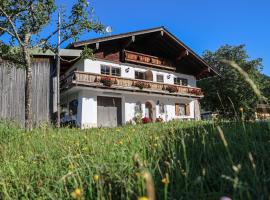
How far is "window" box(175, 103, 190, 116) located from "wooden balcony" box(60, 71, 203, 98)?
155 centimetres

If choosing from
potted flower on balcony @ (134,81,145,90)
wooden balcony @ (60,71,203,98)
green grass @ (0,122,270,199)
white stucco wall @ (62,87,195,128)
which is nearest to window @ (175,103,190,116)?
white stucco wall @ (62,87,195,128)

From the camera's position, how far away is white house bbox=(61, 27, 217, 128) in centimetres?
2564

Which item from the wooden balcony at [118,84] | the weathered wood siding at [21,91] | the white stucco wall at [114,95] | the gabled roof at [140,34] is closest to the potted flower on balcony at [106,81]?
the wooden balcony at [118,84]

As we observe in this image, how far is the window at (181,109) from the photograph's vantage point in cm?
3315

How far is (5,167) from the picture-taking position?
4.45 metres

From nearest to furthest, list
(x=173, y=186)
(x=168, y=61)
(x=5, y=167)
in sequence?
1. (x=173, y=186)
2. (x=5, y=167)
3. (x=168, y=61)

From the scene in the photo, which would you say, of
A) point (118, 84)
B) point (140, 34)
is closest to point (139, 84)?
point (118, 84)

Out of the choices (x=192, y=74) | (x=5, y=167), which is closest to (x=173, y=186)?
(x=5, y=167)

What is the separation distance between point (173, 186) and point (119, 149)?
5.33ft

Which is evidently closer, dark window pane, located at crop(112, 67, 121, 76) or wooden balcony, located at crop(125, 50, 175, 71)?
dark window pane, located at crop(112, 67, 121, 76)

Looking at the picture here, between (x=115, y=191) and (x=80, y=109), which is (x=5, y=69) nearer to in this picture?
(x=80, y=109)

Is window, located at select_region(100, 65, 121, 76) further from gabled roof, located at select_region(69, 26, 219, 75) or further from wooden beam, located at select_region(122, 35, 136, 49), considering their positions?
gabled roof, located at select_region(69, 26, 219, 75)

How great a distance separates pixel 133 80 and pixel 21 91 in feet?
32.2

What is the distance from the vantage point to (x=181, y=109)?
33875 millimetres
